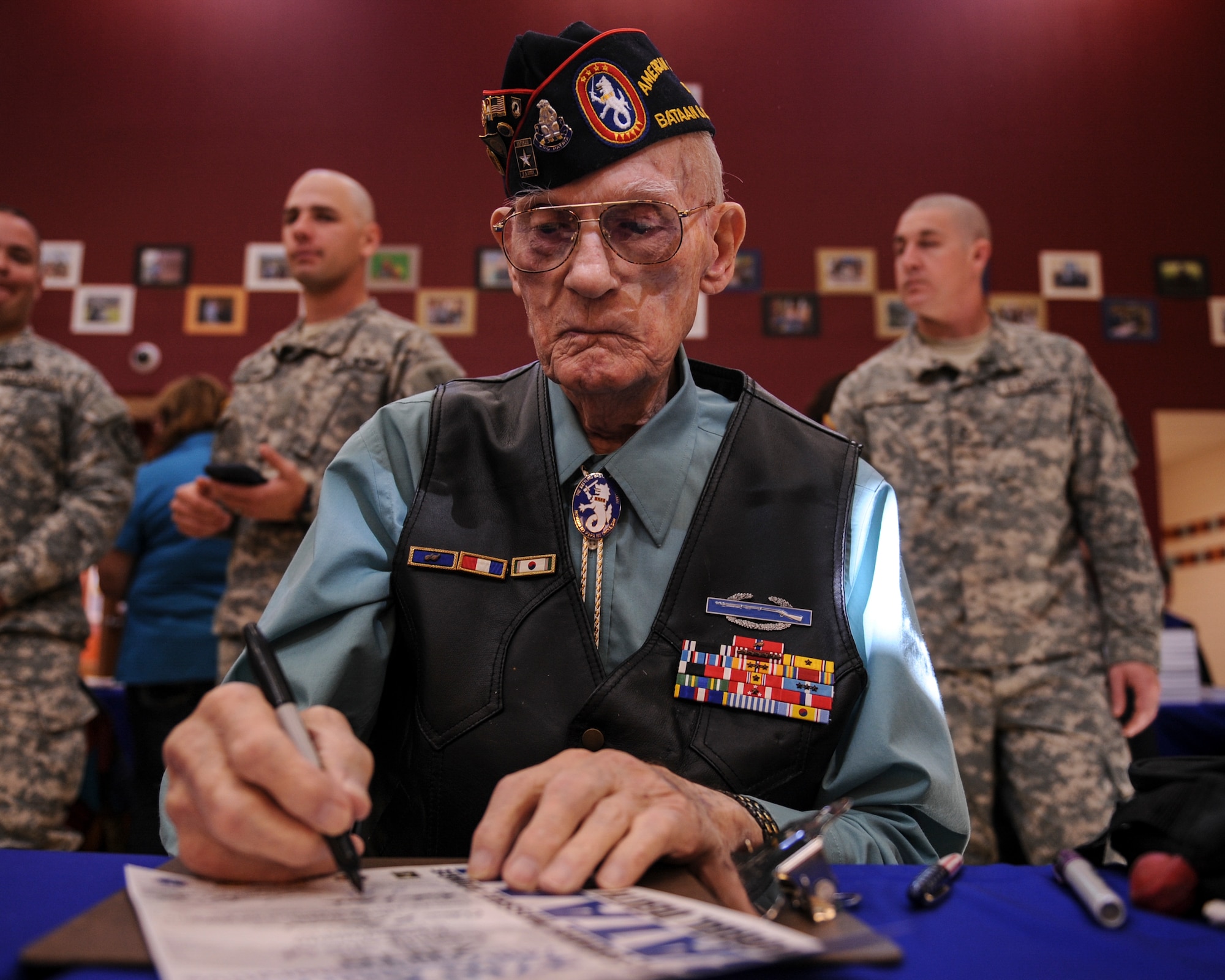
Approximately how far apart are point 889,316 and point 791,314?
519 mm

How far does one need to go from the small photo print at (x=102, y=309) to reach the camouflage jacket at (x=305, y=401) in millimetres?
2421

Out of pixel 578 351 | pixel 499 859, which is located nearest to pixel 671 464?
pixel 578 351

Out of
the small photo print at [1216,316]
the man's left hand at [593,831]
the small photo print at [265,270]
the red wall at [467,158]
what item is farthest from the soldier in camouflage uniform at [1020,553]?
the small photo print at [265,270]

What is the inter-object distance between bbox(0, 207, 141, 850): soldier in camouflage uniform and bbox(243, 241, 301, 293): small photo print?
5.97 ft

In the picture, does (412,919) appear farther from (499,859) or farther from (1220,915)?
(1220,915)

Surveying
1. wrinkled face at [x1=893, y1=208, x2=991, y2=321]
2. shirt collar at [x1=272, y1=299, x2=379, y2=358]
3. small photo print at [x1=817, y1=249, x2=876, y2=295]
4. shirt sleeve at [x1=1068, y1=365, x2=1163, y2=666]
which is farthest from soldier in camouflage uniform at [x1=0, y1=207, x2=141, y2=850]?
small photo print at [x1=817, y1=249, x2=876, y2=295]

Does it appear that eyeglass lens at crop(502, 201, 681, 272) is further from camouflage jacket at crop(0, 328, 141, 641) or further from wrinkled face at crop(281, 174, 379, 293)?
camouflage jacket at crop(0, 328, 141, 641)

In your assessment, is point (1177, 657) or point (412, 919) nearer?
point (412, 919)

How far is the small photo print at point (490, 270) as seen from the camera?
491 cm

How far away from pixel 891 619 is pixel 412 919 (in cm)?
73

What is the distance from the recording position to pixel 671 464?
125cm

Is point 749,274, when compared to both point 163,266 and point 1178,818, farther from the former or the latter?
point 1178,818

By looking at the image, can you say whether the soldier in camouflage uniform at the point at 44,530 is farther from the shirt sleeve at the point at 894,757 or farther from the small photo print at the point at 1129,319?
the small photo print at the point at 1129,319

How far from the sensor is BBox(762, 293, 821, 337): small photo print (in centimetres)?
490
